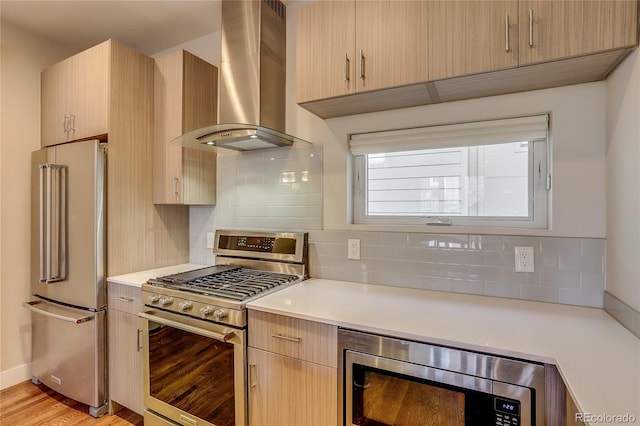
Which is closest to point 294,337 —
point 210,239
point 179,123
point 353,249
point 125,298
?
point 353,249

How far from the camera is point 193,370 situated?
167 centimetres

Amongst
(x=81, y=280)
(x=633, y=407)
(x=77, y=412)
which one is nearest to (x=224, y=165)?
(x=81, y=280)

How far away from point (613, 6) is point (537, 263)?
1055mm

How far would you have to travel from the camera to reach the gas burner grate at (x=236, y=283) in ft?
5.24

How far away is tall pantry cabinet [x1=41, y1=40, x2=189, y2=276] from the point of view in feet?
6.94

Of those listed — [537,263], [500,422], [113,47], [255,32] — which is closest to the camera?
[500,422]

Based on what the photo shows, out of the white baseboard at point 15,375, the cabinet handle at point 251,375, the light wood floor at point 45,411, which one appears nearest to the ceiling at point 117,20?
the cabinet handle at point 251,375

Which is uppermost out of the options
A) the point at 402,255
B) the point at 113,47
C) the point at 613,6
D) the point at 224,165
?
the point at 113,47

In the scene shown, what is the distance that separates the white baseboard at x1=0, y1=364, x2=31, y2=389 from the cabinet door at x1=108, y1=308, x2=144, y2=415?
3.30 feet

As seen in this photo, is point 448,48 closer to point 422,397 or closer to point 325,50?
point 325,50

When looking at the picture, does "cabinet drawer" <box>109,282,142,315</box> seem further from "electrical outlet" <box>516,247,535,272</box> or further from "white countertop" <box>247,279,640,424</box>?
"electrical outlet" <box>516,247,535,272</box>

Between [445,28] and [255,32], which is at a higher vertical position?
[255,32]

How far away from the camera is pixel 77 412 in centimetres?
213

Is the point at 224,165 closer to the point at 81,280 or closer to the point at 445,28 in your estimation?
the point at 81,280
